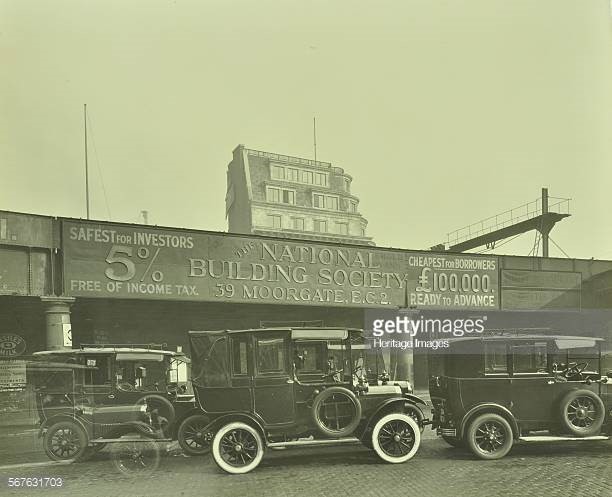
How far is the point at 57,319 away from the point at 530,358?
30.7ft

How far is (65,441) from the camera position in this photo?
7.91 metres

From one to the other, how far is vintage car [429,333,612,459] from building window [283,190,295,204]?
924cm

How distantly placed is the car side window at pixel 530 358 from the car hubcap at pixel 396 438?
1.89 metres

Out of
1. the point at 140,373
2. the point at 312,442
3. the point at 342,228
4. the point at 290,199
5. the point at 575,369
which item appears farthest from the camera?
the point at 290,199

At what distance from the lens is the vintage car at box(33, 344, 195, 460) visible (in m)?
7.88

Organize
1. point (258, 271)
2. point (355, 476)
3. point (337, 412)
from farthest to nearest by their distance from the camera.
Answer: point (258, 271) → point (337, 412) → point (355, 476)

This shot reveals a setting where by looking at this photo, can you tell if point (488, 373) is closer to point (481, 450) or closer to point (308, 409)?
point (481, 450)

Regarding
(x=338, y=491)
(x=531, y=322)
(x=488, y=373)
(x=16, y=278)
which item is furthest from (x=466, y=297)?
(x=16, y=278)

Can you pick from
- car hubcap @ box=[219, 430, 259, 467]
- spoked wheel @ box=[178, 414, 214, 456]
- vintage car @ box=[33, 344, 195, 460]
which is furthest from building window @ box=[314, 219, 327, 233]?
car hubcap @ box=[219, 430, 259, 467]

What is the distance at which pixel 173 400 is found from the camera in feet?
27.4

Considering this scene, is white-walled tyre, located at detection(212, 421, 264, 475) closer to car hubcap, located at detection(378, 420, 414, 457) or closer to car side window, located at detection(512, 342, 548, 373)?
car hubcap, located at detection(378, 420, 414, 457)

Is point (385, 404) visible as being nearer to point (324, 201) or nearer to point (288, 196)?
point (324, 201)

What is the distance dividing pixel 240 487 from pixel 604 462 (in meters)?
5.19

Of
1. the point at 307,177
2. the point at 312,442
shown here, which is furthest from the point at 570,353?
the point at 307,177
